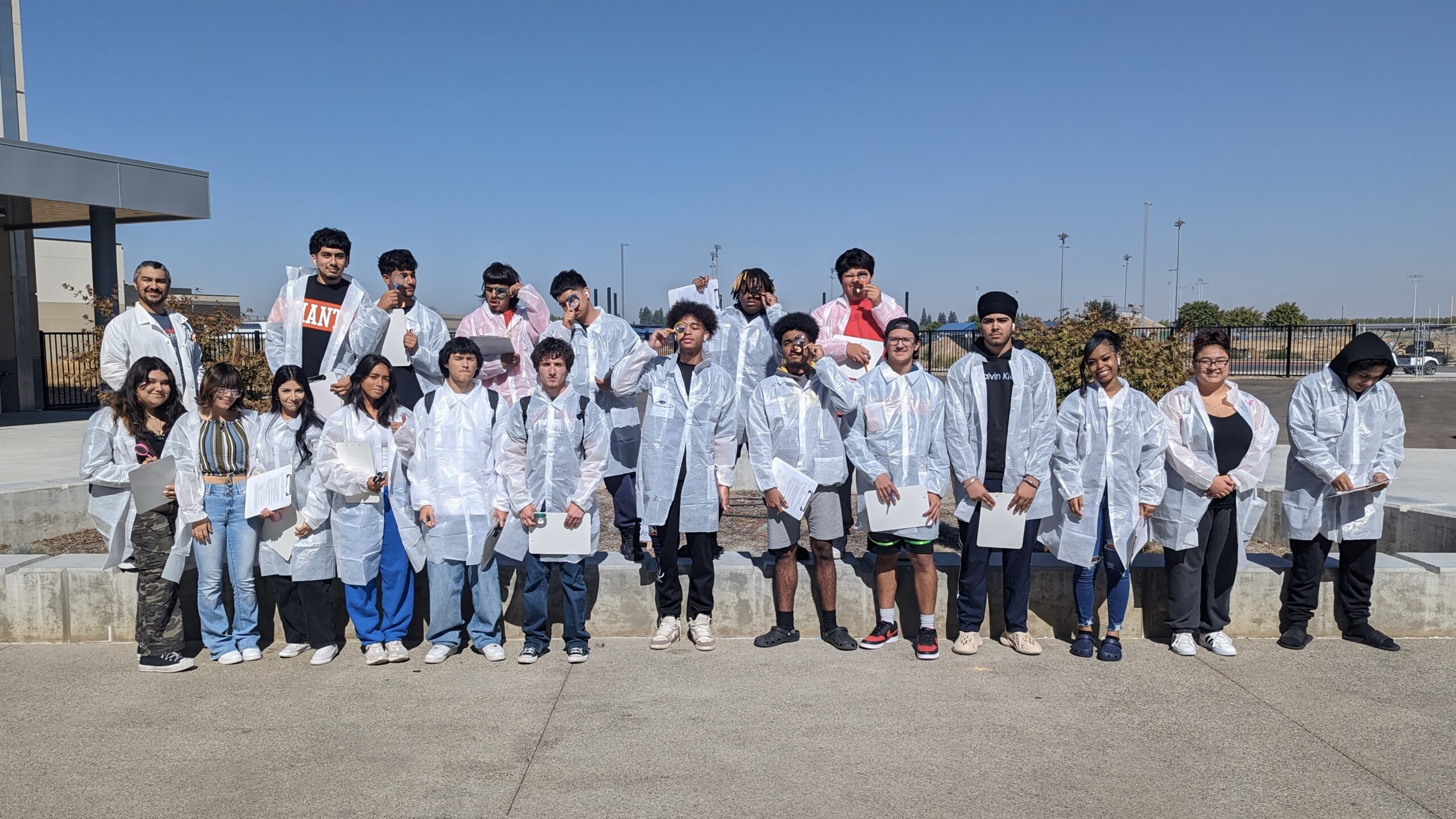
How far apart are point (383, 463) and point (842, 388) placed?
248 cm

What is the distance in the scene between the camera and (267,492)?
16.5 feet

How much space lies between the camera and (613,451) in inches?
243

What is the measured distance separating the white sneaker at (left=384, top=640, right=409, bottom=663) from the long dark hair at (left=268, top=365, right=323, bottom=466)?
1.07m

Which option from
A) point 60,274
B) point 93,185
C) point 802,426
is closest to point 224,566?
point 802,426

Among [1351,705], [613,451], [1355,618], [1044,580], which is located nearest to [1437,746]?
[1351,705]

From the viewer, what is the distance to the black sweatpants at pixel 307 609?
5152 millimetres

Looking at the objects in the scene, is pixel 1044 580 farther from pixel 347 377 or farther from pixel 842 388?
pixel 347 377

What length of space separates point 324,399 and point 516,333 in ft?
4.78

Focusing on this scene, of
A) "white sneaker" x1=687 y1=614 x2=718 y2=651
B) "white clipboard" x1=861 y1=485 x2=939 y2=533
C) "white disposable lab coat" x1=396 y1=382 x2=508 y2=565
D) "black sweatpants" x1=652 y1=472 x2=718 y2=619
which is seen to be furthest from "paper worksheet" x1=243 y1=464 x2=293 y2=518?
"white clipboard" x1=861 y1=485 x2=939 y2=533

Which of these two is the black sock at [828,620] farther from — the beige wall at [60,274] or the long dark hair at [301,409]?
the beige wall at [60,274]

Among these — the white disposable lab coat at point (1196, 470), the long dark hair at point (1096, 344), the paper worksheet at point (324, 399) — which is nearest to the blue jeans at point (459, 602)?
the paper worksheet at point (324, 399)

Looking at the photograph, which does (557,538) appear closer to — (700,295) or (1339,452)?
(700,295)

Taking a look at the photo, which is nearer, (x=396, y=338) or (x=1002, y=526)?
(x=1002, y=526)

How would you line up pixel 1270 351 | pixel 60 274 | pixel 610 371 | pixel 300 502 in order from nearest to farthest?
pixel 300 502, pixel 610 371, pixel 1270 351, pixel 60 274
